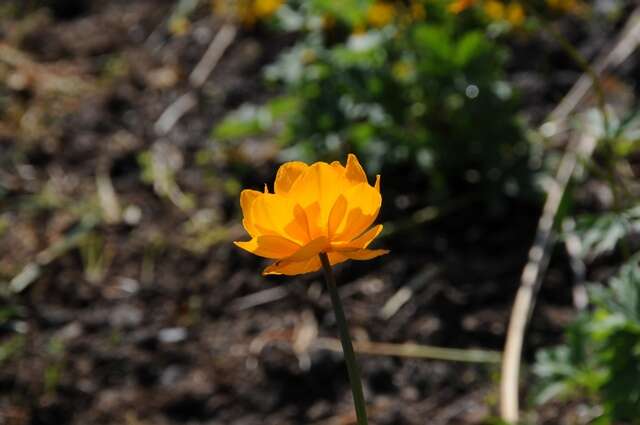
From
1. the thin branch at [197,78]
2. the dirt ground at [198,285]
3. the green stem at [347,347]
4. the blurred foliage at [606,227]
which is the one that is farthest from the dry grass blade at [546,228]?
the thin branch at [197,78]

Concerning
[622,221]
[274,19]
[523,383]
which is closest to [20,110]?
[274,19]

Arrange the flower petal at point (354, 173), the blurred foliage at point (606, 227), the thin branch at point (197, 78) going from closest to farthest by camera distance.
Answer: the flower petal at point (354, 173)
the blurred foliage at point (606, 227)
the thin branch at point (197, 78)

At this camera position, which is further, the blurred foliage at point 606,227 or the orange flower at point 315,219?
the blurred foliage at point 606,227

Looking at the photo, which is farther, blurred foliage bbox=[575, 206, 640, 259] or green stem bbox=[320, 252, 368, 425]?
A: blurred foliage bbox=[575, 206, 640, 259]

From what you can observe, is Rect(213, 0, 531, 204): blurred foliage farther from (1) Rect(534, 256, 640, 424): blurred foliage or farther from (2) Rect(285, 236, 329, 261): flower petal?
(2) Rect(285, 236, 329, 261): flower petal

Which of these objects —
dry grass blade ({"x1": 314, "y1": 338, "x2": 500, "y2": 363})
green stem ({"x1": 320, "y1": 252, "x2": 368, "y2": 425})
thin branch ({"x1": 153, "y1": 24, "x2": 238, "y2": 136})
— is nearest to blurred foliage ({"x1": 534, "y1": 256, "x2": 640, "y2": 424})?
dry grass blade ({"x1": 314, "y1": 338, "x2": 500, "y2": 363})

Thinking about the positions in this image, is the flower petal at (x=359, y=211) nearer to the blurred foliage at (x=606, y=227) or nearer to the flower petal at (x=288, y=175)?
the flower petal at (x=288, y=175)
